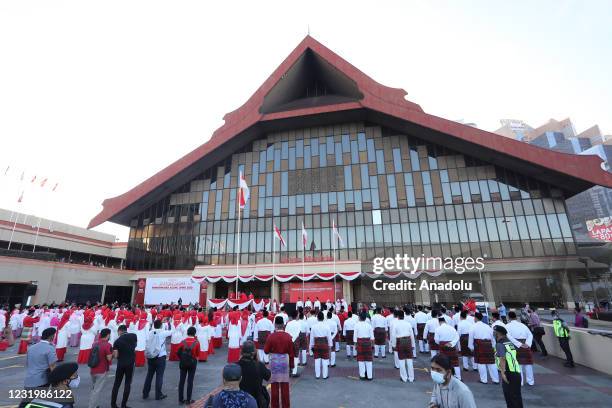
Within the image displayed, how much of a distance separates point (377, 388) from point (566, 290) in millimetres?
26839

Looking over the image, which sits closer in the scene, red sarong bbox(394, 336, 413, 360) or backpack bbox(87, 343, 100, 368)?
backpack bbox(87, 343, 100, 368)

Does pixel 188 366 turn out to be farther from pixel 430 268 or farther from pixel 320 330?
pixel 430 268

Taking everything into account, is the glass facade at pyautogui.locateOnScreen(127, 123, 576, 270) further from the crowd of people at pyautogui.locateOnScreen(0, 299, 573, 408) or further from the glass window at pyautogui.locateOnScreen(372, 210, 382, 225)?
the crowd of people at pyautogui.locateOnScreen(0, 299, 573, 408)

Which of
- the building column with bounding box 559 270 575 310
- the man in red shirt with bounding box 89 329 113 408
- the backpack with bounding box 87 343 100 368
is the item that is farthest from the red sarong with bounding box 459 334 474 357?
the building column with bounding box 559 270 575 310

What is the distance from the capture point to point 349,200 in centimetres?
3098

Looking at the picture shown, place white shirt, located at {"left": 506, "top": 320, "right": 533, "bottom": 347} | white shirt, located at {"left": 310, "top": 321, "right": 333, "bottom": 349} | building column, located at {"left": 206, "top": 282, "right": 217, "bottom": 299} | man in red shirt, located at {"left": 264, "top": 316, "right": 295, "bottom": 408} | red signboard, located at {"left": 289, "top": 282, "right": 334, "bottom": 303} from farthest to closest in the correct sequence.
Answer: building column, located at {"left": 206, "top": 282, "right": 217, "bottom": 299} < red signboard, located at {"left": 289, "top": 282, "right": 334, "bottom": 303} < white shirt, located at {"left": 310, "top": 321, "right": 333, "bottom": 349} < white shirt, located at {"left": 506, "top": 320, "right": 533, "bottom": 347} < man in red shirt, located at {"left": 264, "top": 316, "right": 295, "bottom": 408}

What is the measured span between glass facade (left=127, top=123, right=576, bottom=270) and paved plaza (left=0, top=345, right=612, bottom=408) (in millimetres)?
18933

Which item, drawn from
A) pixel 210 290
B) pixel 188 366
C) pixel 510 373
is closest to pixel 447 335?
pixel 510 373

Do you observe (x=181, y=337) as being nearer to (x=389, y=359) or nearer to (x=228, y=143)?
(x=389, y=359)

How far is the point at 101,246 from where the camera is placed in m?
42.2

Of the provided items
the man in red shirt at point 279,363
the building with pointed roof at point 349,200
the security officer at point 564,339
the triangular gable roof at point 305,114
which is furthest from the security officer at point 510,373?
the triangular gable roof at point 305,114

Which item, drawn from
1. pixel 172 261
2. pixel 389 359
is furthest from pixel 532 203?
pixel 172 261

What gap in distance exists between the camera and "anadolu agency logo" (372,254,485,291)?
26.7 m

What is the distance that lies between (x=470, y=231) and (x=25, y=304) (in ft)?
122
